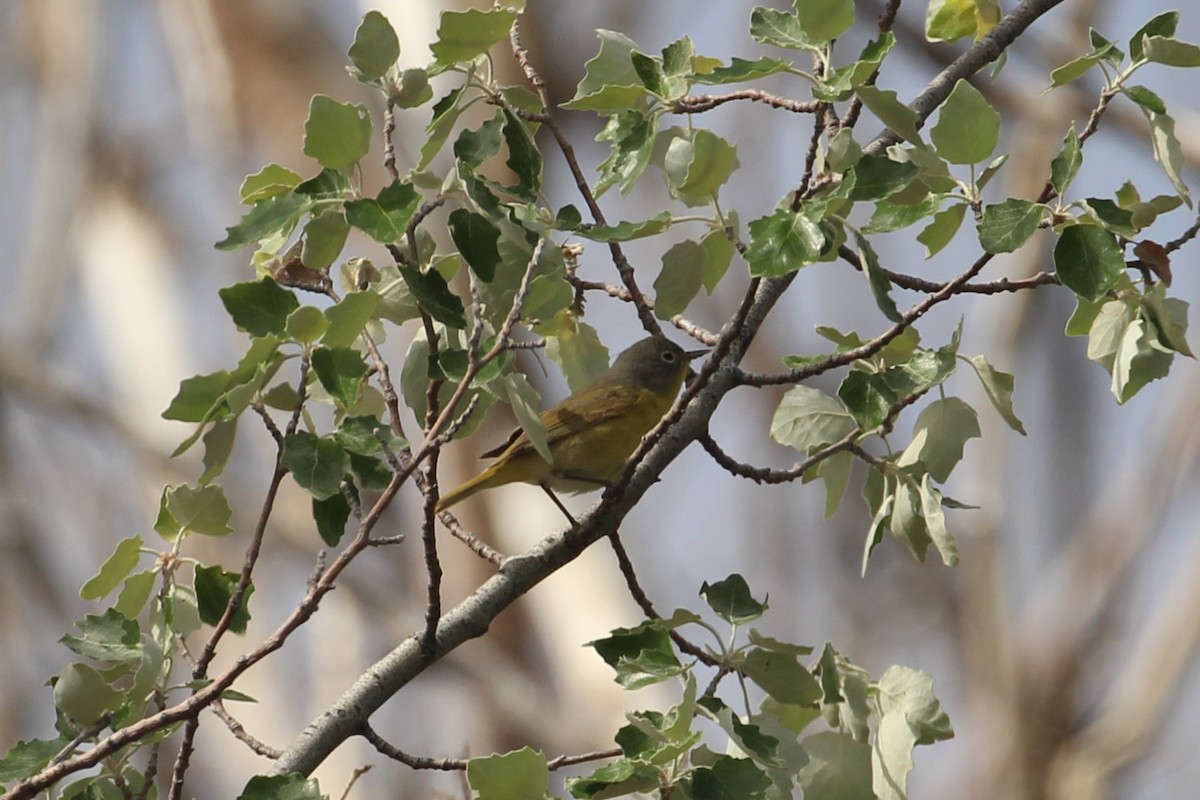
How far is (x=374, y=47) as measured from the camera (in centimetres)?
172

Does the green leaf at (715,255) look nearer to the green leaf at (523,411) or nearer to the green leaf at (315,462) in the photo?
the green leaf at (523,411)

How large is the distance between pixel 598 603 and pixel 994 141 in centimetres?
558

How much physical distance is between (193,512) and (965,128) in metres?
1.20

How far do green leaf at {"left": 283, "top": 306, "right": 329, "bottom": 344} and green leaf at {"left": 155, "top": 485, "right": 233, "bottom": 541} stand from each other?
40cm

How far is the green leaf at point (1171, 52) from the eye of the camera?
5.86 ft

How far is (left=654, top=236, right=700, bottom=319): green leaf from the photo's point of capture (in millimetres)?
1946

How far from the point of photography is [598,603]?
23.2 ft

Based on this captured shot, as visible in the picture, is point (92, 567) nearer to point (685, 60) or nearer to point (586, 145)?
point (586, 145)


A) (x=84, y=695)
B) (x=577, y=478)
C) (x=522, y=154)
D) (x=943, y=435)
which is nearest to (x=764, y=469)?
(x=943, y=435)

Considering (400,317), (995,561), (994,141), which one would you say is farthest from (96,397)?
(994,141)

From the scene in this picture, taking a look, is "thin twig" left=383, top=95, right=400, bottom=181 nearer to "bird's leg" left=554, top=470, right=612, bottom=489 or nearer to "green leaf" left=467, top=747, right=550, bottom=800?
"green leaf" left=467, top=747, right=550, bottom=800

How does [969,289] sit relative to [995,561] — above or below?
below

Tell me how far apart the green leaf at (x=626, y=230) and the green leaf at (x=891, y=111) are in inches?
11.6

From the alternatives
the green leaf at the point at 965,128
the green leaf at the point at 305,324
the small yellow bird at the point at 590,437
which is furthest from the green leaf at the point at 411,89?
the small yellow bird at the point at 590,437
